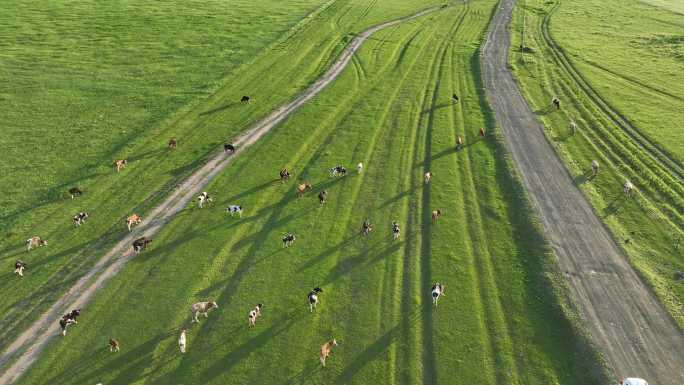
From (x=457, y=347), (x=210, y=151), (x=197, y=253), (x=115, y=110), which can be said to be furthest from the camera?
(x=115, y=110)

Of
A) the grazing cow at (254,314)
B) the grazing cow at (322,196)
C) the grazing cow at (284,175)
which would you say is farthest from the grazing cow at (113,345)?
the grazing cow at (284,175)

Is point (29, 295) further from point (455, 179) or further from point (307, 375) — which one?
point (455, 179)

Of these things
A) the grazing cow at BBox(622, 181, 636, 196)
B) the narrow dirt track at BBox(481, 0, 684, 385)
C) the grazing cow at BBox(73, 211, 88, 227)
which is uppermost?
the grazing cow at BBox(73, 211, 88, 227)

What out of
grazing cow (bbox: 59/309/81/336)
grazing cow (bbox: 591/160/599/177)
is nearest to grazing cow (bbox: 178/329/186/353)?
grazing cow (bbox: 59/309/81/336)

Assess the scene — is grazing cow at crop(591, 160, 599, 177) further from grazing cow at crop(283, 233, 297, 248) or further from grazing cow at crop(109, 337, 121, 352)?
grazing cow at crop(109, 337, 121, 352)

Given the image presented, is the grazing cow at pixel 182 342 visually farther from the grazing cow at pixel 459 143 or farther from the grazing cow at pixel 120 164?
the grazing cow at pixel 459 143

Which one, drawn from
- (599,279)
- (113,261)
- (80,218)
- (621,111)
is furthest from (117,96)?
(621,111)

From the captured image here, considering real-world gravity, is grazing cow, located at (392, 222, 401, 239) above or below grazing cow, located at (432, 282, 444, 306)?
above

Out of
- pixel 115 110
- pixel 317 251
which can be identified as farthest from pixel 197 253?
pixel 115 110
